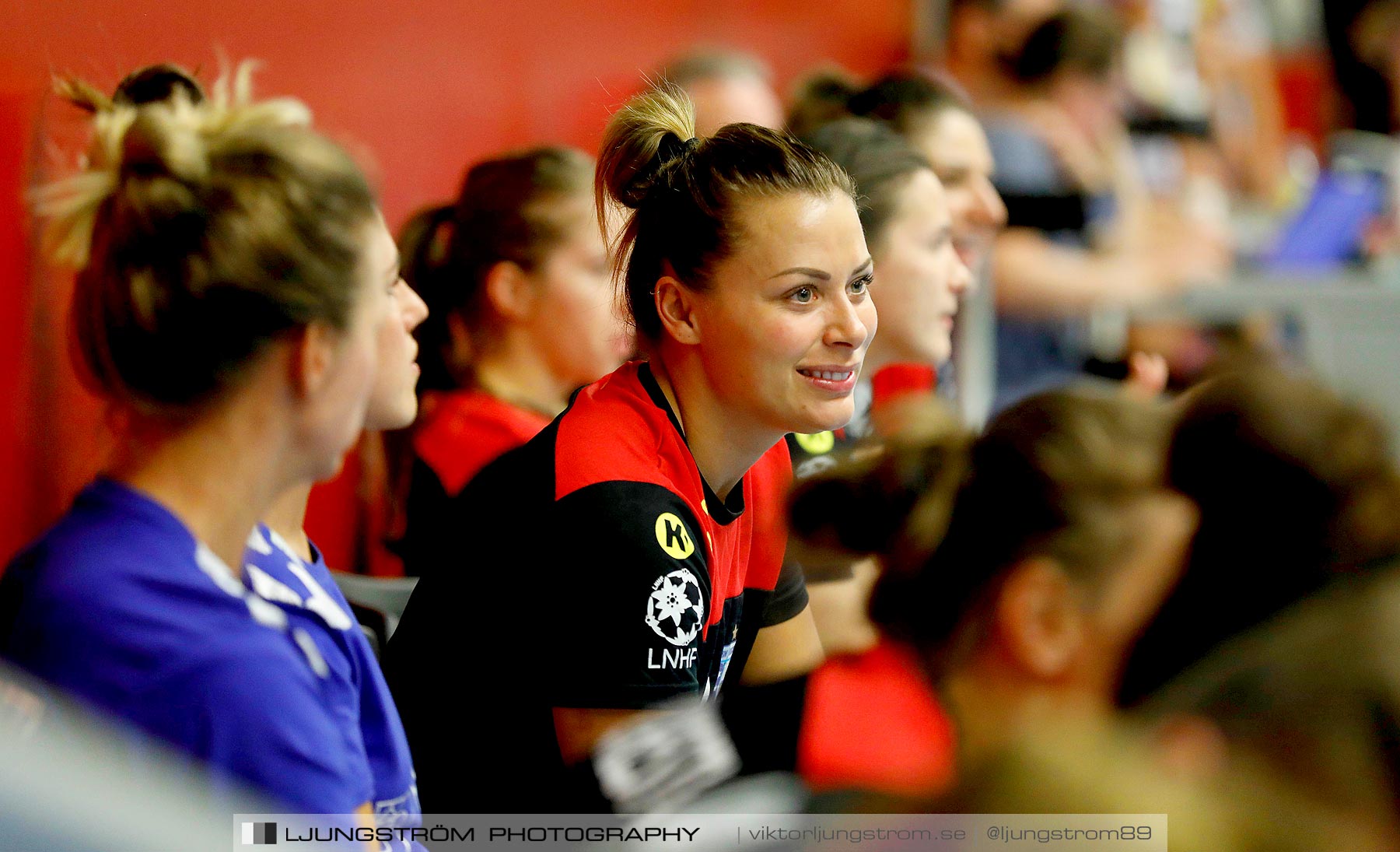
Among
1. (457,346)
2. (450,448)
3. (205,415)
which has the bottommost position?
(450,448)

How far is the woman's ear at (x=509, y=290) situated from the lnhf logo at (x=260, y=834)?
1457 mm

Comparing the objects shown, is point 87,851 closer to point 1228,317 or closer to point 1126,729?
point 1126,729

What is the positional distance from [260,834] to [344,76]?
6.74 ft

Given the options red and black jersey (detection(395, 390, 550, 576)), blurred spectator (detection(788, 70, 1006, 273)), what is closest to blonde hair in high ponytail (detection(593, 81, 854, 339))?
red and black jersey (detection(395, 390, 550, 576))

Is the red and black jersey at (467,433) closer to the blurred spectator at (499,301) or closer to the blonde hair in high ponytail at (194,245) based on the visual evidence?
the blurred spectator at (499,301)

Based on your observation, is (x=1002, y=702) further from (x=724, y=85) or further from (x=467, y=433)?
(x=724, y=85)

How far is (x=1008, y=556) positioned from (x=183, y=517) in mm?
650

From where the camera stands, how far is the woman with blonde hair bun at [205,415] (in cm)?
99

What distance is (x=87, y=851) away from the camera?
26.7 inches

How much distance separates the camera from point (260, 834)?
36.7 inches

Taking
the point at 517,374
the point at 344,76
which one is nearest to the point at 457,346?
the point at 517,374

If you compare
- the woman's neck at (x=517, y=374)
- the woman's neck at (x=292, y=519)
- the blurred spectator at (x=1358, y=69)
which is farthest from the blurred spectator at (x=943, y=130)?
the blurred spectator at (x=1358, y=69)

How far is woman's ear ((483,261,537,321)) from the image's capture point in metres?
2.33

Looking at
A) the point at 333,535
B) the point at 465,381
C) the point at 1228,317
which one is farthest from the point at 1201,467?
the point at 1228,317
